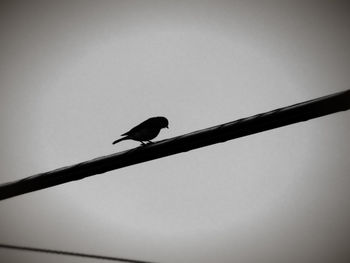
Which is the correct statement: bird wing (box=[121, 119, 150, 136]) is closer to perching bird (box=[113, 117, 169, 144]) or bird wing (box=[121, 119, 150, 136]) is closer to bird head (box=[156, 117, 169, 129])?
perching bird (box=[113, 117, 169, 144])

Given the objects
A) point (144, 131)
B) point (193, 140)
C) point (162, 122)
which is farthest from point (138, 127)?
point (193, 140)

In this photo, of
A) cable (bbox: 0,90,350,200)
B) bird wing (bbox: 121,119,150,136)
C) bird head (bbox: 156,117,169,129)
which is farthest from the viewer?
bird head (bbox: 156,117,169,129)

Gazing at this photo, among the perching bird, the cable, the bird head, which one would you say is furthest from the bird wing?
the cable

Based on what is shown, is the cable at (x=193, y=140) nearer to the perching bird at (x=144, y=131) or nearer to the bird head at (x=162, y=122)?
the perching bird at (x=144, y=131)

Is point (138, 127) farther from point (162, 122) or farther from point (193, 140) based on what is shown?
point (193, 140)

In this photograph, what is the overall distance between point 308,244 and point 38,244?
14.3 m

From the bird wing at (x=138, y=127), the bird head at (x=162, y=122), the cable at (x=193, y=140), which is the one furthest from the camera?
the bird head at (x=162, y=122)

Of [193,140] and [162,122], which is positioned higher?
[162,122]

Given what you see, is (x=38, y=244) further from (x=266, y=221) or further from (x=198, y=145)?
(x=266, y=221)

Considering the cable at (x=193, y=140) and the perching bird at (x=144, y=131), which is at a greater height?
the perching bird at (x=144, y=131)

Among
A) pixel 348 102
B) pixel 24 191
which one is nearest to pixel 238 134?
pixel 348 102

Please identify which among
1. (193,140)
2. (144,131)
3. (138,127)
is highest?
(138,127)

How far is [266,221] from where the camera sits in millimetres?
31703

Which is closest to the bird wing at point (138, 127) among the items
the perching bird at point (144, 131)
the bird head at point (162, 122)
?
the perching bird at point (144, 131)
